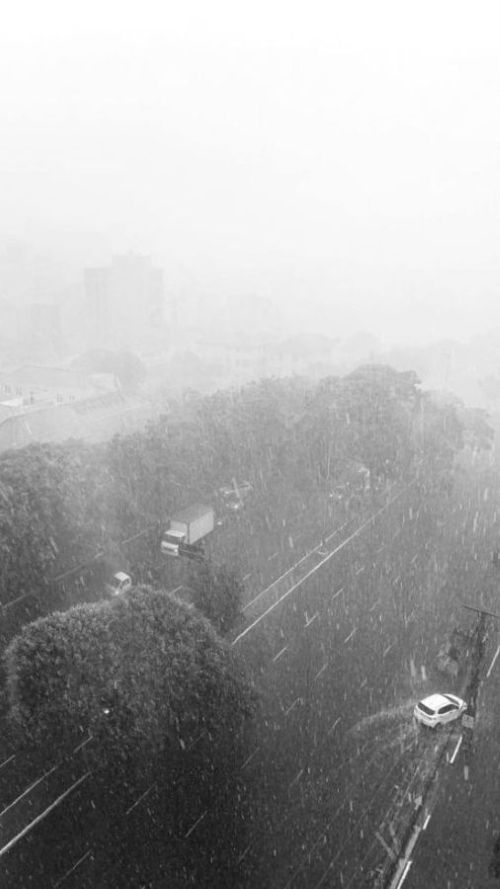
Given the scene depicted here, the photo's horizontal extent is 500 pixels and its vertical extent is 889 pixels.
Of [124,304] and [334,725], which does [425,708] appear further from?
[124,304]

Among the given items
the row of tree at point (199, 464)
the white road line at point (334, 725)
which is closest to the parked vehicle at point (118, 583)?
the row of tree at point (199, 464)

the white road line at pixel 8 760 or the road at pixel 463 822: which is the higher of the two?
the white road line at pixel 8 760

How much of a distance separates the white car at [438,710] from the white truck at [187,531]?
6.01m

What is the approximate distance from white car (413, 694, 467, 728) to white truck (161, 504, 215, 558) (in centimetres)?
601

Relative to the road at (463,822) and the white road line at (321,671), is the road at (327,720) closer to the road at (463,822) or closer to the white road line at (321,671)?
the white road line at (321,671)

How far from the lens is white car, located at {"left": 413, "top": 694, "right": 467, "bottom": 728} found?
9188 millimetres

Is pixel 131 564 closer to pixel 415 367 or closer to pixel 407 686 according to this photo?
pixel 407 686

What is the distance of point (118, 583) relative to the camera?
1248 centimetres

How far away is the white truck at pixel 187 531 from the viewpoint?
567 inches

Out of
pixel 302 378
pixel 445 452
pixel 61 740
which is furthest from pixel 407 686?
pixel 302 378

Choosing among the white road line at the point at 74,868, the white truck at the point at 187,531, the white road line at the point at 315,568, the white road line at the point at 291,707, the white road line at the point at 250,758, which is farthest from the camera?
the white truck at the point at 187,531

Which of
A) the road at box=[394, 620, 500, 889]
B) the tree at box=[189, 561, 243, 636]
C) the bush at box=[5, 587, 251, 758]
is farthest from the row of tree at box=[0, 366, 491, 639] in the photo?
the road at box=[394, 620, 500, 889]

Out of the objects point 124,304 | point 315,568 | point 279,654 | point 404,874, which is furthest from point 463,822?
point 124,304

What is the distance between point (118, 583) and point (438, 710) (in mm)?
6447
